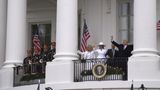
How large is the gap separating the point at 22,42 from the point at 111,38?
4.70 meters

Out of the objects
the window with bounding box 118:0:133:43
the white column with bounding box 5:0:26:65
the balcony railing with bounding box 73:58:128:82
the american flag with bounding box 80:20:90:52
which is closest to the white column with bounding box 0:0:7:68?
the white column with bounding box 5:0:26:65

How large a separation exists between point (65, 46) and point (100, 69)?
2026mm

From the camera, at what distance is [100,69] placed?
104 ft

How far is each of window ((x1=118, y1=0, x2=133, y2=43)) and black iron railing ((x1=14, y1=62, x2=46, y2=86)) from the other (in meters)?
5.52

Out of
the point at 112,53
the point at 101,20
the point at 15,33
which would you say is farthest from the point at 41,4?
the point at 112,53

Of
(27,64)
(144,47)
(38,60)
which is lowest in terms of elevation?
(27,64)

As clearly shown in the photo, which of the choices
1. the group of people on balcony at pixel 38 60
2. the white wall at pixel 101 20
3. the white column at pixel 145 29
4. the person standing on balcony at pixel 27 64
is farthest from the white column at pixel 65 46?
the white wall at pixel 101 20

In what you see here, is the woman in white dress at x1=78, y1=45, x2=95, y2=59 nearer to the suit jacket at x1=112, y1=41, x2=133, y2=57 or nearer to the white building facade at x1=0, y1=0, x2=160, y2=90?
the white building facade at x1=0, y1=0, x2=160, y2=90

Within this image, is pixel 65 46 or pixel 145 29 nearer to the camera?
pixel 145 29

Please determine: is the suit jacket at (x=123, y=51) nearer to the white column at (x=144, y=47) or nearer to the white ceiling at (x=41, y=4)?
the white column at (x=144, y=47)

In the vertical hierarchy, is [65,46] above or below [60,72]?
above

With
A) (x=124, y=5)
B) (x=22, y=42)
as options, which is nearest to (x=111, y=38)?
(x=124, y=5)

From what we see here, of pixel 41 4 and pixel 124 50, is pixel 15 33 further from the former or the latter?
pixel 124 50

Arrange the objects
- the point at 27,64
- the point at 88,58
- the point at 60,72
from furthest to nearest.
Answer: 1. the point at 27,64
2. the point at 88,58
3. the point at 60,72
